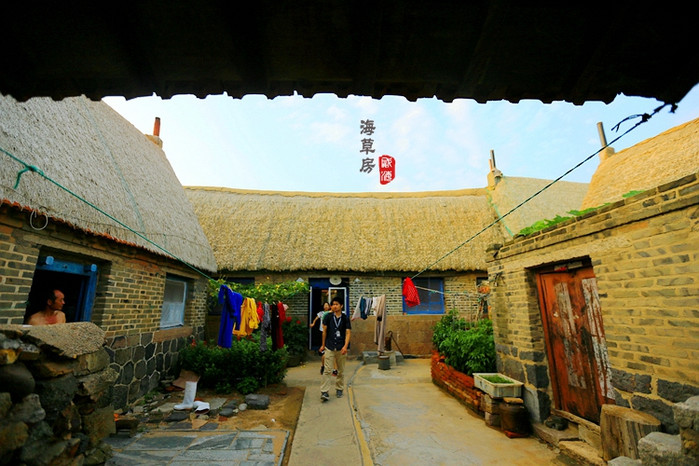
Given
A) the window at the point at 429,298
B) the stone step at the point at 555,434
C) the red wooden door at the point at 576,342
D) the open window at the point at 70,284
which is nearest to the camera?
the red wooden door at the point at 576,342

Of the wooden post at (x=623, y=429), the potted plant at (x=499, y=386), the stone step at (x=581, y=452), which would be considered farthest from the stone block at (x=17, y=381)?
the potted plant at (x=499, y=386)

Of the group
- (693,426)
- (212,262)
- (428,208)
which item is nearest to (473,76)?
(693,426)

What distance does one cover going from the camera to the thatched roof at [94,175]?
4.52 m

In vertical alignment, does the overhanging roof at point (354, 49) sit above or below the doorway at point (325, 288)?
above

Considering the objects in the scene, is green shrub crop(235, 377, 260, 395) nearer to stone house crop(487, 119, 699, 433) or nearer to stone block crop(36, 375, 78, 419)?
stone block crop(36, 375, 78, 419)

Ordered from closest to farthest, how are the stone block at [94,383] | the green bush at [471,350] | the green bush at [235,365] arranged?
the stone block at [94,383], the green bush at [471,350], the green bush at [235,365]

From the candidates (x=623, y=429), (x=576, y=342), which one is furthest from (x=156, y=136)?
(x=623, y=429)

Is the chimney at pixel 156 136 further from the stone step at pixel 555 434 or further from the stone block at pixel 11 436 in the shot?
the stone step at pixel 555 434

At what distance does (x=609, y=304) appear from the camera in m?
4.11

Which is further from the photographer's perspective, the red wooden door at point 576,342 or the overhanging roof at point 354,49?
the red wooden door at point 576,342

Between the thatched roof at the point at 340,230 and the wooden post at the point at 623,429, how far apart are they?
9273 mm

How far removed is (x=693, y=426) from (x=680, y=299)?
1333 millimetres

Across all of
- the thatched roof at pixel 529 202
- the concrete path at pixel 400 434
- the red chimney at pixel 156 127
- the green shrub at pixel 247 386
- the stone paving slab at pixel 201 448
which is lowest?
the concrete path at pixel 400 434

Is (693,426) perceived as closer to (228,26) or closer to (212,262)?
(228,26)
